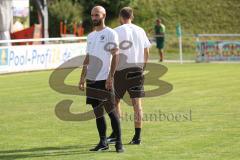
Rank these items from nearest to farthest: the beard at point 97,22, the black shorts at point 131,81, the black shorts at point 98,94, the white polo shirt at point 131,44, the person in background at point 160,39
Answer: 1. the beard at point 97,22
2. the black shorts at point 98,94
3. the white polo shirt at point 131,44
4. the black shorts at point 131,81
5. the person in background at point 160,39

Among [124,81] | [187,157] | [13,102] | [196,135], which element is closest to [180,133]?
[196,135]

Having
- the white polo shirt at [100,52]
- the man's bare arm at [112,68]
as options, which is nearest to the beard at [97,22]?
the white polo shirt at [100,52]

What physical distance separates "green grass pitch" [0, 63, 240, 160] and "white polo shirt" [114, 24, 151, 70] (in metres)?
1.26

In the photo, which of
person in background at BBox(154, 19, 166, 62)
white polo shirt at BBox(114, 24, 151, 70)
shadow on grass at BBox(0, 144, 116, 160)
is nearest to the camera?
shadow on grass at BBox(0, 144, 116, 160)

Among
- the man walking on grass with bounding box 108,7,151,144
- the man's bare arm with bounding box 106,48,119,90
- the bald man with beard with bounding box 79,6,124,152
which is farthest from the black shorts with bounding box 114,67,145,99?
the man's bare arm with bounding box 106,48,119,90

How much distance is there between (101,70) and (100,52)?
260 millimetres

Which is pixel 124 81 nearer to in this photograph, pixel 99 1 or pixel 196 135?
pixel 196 135

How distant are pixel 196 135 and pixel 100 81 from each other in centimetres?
232

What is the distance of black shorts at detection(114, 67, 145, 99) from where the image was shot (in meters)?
10.6

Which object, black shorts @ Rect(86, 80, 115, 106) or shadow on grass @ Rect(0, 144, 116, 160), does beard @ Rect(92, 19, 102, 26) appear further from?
shadow on grass @ Rect(0, 144, 116, 160)

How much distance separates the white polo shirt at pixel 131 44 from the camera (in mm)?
10477

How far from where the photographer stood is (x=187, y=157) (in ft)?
30.3

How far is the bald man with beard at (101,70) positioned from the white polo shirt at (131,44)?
73 centimetres

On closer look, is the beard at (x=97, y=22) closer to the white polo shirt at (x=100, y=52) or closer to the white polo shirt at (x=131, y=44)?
the white polo shirt at (x=100, y=52)
